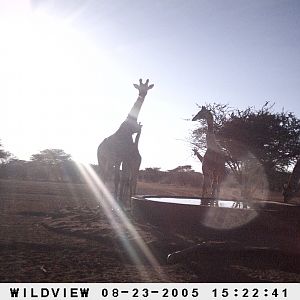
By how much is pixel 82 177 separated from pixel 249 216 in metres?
47.9

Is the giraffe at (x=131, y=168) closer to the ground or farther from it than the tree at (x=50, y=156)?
closer to the ground

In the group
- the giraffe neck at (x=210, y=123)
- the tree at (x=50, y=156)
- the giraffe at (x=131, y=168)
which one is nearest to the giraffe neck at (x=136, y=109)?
the giraffe at (x=131, y=168)

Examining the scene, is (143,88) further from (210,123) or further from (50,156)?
Answer: (50,156)

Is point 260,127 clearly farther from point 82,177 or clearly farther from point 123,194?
point 82,177

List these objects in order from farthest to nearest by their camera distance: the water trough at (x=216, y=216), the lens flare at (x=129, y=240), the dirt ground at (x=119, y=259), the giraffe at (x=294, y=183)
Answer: the giraffe at (x=294, y=183)
the water trough at (x=216, y=216)
the lens flare at (x=129, y=240)
the dirt ground at (x=119, y=259)

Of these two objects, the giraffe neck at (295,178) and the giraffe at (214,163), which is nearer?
the giraffe neck at (295,178)

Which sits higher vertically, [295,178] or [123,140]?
[123,140]

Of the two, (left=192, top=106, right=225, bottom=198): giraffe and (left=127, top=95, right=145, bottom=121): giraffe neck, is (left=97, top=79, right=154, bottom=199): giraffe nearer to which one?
(left=127, top=95, right=145, bottom=121): giraffe neck

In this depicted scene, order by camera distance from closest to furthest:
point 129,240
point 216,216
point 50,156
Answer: point 129,240 → point 216,216 → point 50,156

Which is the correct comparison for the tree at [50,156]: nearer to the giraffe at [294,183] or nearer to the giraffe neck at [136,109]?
the giraffe neck at [136,109]

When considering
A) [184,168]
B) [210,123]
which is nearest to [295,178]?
[210,123]

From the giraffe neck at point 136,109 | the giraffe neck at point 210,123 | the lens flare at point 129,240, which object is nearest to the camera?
the lens flare at point 129,240

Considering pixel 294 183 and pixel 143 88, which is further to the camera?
pixel 143 88
